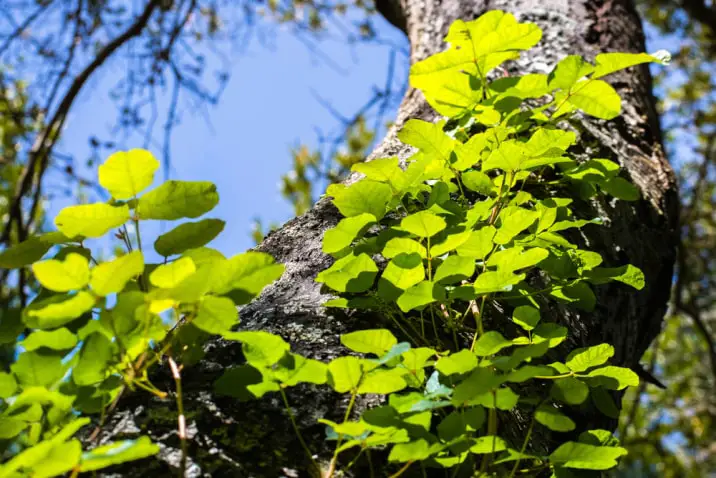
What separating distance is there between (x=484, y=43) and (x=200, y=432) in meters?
0.70

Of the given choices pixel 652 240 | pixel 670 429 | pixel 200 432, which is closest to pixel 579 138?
pixel 652 240

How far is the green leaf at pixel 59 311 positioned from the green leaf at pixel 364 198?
13.0 inches

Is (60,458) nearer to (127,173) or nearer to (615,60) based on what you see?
(127,173)

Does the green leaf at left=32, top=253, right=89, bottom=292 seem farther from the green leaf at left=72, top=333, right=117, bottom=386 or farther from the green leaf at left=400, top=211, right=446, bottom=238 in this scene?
the green leaf at left=400, top=211, right=446, bottom=238

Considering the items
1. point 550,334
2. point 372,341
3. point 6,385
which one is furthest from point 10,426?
point 550,334

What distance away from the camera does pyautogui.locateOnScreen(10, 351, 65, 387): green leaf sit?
57cm

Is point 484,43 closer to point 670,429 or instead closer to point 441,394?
point 441,394

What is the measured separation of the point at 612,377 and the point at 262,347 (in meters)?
0.41

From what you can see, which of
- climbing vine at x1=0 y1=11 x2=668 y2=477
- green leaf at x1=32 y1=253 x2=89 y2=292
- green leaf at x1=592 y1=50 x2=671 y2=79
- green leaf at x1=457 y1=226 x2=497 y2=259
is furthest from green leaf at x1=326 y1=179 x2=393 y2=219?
green leaf at x1=592 y1=50 x2=671 y2=79

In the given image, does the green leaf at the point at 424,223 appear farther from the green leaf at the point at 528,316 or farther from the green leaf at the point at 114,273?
the green leaf at the point at 114,273

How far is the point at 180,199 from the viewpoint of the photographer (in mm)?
619

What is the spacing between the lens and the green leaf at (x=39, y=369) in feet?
1.89

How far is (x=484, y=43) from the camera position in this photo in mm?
934

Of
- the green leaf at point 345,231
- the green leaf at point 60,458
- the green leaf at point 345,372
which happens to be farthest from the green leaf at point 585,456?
the green leaf at point 60,458
